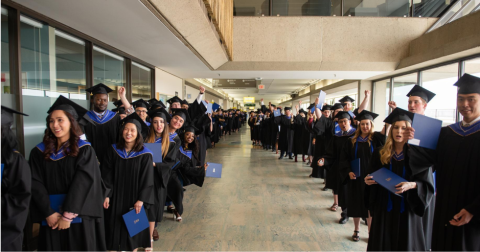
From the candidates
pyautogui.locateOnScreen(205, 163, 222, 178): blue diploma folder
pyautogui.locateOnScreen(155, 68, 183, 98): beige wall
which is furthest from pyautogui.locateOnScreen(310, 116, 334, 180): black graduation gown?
A: pyautogui.locateOnScreen(155, 68, 183, 98): beige wall

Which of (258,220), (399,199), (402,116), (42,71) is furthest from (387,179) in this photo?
(42,71)

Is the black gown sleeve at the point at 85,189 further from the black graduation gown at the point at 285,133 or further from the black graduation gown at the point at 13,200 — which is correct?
the black graduation gown at the point at 285,133

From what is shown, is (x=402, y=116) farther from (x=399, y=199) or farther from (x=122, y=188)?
(x=122, y=188)

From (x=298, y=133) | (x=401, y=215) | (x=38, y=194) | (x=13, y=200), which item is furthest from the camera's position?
(x=298, y=133)

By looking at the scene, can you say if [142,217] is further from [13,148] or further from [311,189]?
[311,189]

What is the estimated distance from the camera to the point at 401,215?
2.51 metres

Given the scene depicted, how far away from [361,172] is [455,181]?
1.46m

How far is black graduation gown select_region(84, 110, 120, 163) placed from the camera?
3434 millimetres

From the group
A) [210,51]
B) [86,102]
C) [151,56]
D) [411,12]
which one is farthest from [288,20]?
[86,102]

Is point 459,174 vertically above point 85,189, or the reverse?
point 459,174

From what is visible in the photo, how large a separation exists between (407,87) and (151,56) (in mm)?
9328

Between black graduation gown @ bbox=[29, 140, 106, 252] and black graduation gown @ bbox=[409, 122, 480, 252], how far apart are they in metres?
2.96

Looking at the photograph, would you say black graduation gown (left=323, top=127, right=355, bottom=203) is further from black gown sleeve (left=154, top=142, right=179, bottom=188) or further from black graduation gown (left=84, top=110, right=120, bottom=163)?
black graduation gown (left=84, top=110, right=120, bottom=163)

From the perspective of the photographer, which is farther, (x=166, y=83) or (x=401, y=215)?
(x=166, y=83)
